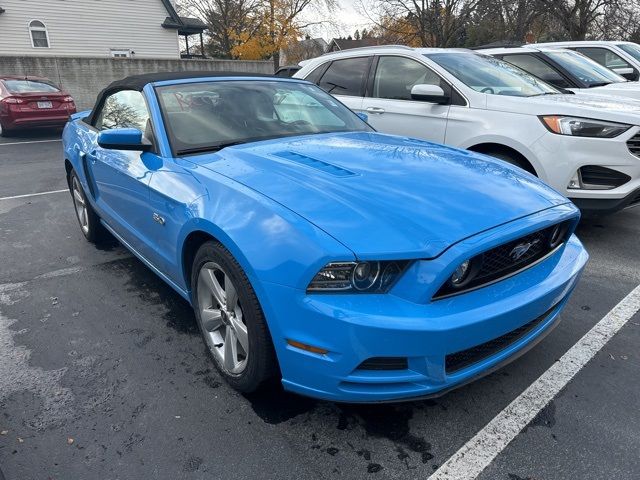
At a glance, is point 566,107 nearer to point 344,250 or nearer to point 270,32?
point 344,250

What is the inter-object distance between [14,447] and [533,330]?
239 cm

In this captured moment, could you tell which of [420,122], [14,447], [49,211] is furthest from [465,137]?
[49,211]

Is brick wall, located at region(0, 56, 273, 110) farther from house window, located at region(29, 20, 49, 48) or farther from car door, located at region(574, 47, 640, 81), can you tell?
car door, located at region(574, 47, 640, 81)

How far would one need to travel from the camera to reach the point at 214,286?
7.86 ft

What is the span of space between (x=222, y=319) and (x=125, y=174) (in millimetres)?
1409

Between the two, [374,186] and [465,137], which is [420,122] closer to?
[465,137]

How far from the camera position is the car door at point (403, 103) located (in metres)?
4.88

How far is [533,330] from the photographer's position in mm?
2221

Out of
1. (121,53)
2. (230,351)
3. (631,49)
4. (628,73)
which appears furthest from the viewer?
(121,53)

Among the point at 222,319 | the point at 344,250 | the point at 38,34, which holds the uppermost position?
the point at 38,34

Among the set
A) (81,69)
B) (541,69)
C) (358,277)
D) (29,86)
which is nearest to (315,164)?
(358,277)

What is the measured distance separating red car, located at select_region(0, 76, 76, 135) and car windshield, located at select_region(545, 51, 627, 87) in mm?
11283

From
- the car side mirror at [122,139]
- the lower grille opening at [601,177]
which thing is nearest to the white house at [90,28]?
the car side mirror at [122,139]

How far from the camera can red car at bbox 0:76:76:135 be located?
11.5m
